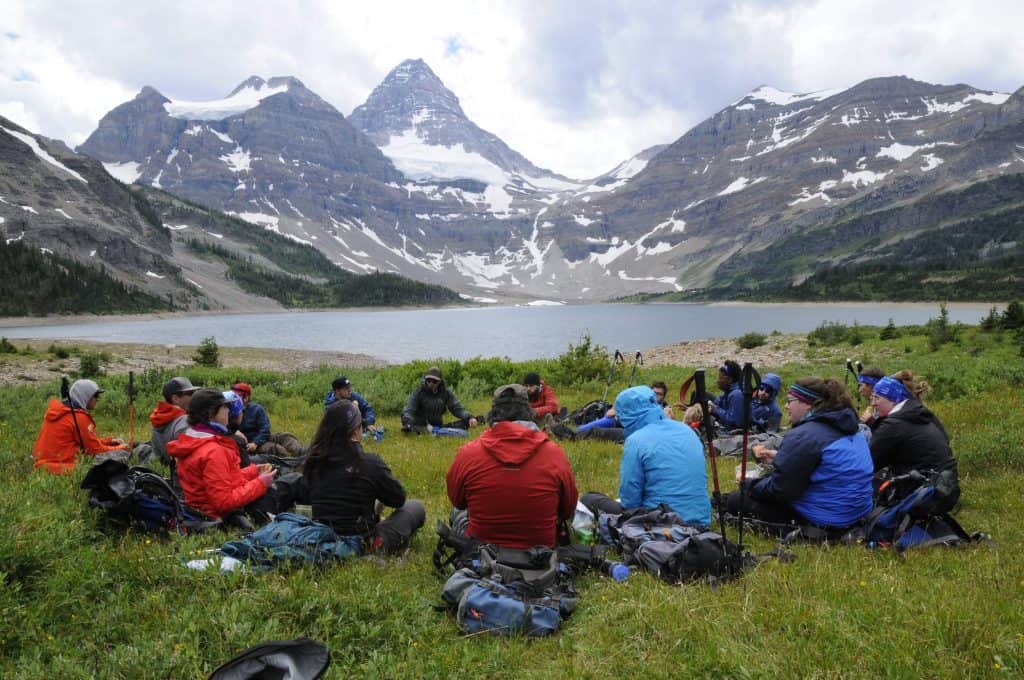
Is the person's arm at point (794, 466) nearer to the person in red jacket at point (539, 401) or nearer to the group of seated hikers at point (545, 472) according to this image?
the group of seated hikers at point (545, 472)

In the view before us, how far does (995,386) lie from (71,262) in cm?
16263

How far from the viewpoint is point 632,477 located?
6.43 m

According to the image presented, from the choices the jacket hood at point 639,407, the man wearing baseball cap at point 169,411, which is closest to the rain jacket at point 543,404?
the jacket hood at point 639,407

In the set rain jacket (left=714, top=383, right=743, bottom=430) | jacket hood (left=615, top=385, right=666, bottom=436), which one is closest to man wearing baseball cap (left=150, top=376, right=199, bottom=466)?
jacket hood (left=615, top=385, right=666, bottom=436)

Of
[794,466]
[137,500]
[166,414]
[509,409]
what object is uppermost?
[509,409]

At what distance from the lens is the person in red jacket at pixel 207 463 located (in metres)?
6.53

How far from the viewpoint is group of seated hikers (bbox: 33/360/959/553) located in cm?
548

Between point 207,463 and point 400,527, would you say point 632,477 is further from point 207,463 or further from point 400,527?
Result: point 207,463

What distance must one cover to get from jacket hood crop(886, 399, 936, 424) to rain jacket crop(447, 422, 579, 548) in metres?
4.64

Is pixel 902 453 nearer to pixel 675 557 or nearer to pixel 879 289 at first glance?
pixel 675 557

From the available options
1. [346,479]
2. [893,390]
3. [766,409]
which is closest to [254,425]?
[346,479]

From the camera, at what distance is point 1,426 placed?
12922mm

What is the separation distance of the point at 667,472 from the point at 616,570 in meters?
1.31

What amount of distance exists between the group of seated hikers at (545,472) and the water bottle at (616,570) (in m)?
0.53
